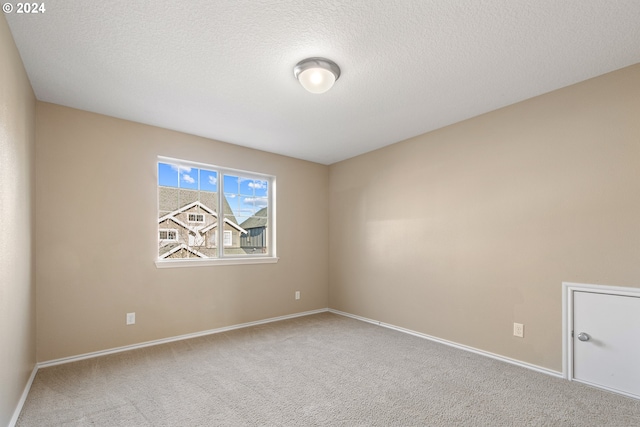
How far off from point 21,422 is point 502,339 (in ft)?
12.0

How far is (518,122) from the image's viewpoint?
283 centimetres

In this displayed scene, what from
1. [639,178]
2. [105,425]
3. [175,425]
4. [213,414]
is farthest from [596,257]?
[105,425]

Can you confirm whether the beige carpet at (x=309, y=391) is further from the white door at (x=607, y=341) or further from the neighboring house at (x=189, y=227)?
the neighboring house at (x=189, y=227)

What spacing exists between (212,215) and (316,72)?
2.40 metres

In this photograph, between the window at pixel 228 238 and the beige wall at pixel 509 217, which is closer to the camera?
the beige wall at pixel 509 217

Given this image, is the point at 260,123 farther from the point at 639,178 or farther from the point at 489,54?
the point at 639,178

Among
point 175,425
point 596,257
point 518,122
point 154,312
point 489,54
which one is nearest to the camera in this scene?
point 175,425

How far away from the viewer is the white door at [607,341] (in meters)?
2.21

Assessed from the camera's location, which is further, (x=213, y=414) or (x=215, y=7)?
(x=213, y=414)

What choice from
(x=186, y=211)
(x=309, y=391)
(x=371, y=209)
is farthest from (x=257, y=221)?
(x=309, y=391)

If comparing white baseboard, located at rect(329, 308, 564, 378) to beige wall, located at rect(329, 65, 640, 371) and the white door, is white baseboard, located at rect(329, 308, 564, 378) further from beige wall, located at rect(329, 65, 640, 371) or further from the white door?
→ the white door

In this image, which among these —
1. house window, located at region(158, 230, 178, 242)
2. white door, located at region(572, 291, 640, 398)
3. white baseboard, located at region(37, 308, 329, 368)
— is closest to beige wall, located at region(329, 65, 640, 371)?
white door, located at region(572, 291, 640, 398)

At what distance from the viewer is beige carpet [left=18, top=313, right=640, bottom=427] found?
1949 millimetres

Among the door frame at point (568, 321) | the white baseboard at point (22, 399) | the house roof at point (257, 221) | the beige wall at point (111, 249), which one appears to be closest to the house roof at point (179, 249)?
the beige wall at point (111, 249)
